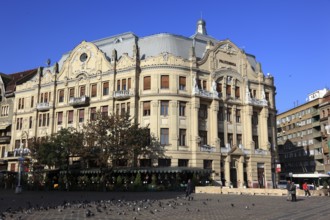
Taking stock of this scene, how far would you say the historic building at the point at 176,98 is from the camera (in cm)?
4775

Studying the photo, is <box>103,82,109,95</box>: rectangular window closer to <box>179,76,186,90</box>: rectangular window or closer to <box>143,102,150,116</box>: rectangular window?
<box>143,102,150,116</box>: rectangular window

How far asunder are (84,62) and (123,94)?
9024 millimetres

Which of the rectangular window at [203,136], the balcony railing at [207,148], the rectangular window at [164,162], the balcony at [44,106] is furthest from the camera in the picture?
the balcony at [44,106]

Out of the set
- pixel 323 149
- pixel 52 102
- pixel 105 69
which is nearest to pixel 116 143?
pixel 105 69

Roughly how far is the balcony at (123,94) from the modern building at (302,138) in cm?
3531

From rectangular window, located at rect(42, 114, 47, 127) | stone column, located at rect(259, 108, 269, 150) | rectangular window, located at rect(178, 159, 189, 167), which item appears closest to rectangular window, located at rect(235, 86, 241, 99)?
stone column, located at rect(259, 108, 269, 150)

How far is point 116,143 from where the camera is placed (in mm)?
41875

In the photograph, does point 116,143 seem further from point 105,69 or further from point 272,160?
point 272,160

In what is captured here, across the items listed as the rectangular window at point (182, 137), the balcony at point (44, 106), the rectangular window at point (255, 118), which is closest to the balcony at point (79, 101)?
the balcony at point (44, 106)

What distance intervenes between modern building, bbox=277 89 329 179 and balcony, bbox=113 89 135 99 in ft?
116

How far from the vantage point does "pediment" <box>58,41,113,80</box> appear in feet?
172

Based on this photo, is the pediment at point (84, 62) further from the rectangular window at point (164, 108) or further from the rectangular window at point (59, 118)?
the rectangular window at point (164, 108)

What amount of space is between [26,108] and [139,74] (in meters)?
20.2

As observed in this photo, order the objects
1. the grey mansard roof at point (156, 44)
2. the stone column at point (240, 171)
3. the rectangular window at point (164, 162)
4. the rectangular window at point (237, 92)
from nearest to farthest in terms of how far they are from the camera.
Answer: the rectangular window at point (164, 162) < the stone column at point (240, 171) < the grey mansard roof at point (156, 44) < the rectangular window at point (237, 92)
